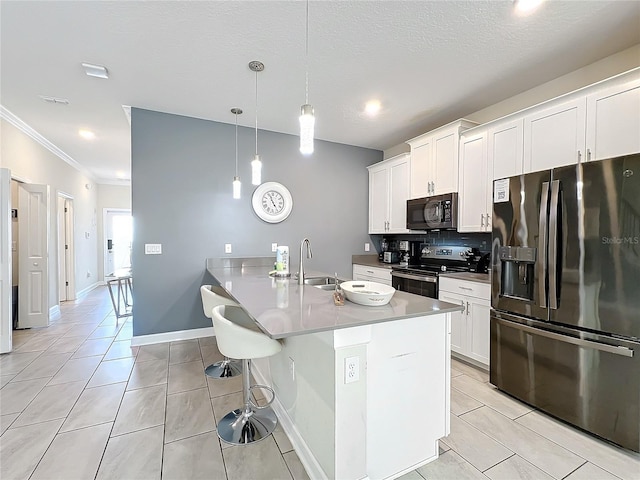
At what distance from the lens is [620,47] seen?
225cm

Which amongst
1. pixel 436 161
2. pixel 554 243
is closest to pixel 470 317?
pixel 554 243

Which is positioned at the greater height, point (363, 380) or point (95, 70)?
point (95, 70)

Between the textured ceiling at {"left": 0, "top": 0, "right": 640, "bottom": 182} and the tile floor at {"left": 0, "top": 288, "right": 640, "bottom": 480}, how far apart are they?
272 cm

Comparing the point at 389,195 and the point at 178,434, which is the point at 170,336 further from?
the point at 389,195

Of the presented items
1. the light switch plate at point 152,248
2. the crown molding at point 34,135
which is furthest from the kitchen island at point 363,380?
the crown molding at point 34,135

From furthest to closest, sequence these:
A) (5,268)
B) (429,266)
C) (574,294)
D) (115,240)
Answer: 1. (115,240)
2. (429,266)
3. (5,268)
4. (574,294)

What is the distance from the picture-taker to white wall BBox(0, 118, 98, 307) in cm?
371

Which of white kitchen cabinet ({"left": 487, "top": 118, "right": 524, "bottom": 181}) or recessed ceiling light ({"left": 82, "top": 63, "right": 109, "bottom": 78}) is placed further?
white kitchen cabinet ({"left": 487, "top": 118, "right": 524, "bottom": 181})

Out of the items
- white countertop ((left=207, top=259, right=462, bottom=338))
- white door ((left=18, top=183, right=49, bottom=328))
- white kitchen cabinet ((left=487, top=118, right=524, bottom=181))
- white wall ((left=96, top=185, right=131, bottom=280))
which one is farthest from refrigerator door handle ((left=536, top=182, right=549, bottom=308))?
white wall ((left=96, top=185, right=131, bottom=280))

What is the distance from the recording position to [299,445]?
5.62 feet

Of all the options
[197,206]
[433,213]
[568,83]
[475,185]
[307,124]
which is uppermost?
[568,83]

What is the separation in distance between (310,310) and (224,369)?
1666 millimetres

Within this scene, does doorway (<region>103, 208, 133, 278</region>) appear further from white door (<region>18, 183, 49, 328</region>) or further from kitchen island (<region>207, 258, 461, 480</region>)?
kitchen island (<region>207, 258, 461, 480</region>)

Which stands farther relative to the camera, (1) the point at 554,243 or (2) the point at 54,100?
(2) the point at 54,100
